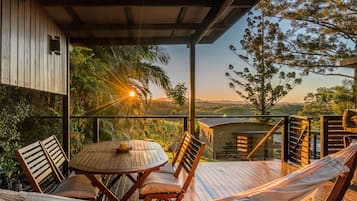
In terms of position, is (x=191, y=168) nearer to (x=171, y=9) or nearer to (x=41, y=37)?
(x=171, y=9)

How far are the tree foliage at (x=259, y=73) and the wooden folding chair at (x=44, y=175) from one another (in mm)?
8478

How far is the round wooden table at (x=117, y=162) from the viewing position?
233 cm

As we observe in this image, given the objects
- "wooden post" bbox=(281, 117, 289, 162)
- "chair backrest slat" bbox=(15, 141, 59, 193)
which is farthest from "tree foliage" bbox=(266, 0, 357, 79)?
"chair backrest slat" bbox=(15, 141, 59, 193)

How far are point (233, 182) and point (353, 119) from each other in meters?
1.91

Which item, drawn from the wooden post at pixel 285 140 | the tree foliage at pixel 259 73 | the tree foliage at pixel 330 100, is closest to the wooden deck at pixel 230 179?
the wooden post at pixel 285 140

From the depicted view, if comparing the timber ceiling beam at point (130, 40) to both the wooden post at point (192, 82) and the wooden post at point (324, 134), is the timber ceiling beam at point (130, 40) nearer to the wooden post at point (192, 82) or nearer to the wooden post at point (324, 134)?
the wooden post at point (192, 82)

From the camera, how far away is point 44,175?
2541mm

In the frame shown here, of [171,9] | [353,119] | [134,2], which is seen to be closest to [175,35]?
[171,9]

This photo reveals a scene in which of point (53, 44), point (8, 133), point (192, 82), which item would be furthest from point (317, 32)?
point (8, 133)

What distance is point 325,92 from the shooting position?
30.8ft

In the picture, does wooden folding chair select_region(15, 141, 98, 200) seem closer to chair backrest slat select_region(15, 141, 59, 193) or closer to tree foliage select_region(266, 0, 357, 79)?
chair backrest slat select_region(15, 141, 59, 193)

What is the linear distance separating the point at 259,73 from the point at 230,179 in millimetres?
6900

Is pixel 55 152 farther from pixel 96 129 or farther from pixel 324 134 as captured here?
pixel 324 134

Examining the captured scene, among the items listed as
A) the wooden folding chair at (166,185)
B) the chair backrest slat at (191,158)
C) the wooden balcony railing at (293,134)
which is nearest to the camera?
the wooden folding chair at (166,185)
